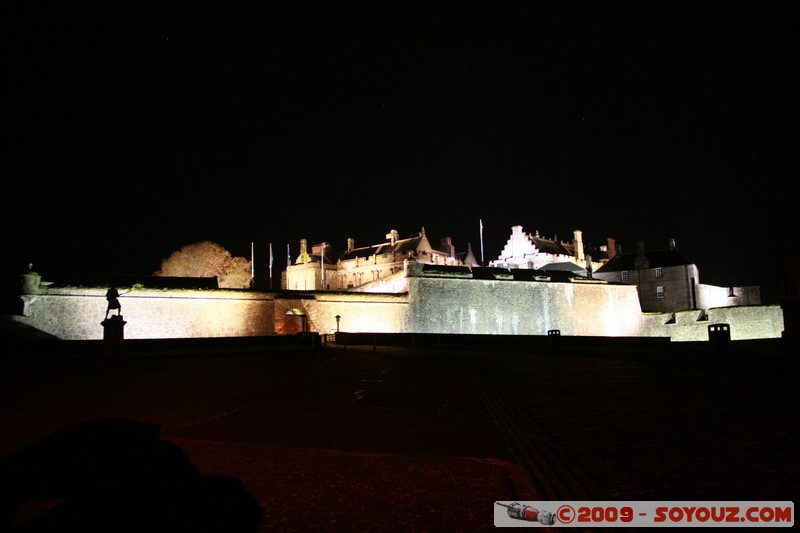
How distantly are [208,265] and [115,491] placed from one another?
54.4 meters

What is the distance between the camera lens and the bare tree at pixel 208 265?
53.6 m

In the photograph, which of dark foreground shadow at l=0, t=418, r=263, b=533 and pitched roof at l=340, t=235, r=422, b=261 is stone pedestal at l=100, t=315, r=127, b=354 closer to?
dark foreground shadow at l=0, t=418, r=263, b=533

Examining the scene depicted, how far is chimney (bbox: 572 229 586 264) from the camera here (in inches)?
3179

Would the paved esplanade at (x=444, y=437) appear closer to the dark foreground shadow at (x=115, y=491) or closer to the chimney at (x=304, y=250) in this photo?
the dark foreground shadow at (x=115, y=491)

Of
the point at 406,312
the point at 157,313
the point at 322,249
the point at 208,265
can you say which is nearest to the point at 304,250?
the point at 322,249

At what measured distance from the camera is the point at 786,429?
5.11m

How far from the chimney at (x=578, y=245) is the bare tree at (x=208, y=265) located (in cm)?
5209

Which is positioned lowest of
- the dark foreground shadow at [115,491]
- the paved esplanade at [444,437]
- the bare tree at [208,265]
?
the paved esplanade at [444,437]

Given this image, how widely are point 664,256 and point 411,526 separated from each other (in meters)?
56.5

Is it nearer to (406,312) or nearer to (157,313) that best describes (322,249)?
(406,312)

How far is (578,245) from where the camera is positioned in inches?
3228

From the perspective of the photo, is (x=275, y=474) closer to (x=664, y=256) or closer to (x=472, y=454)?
(x=472, y=454)

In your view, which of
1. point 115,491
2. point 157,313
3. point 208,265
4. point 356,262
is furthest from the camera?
point 356,262

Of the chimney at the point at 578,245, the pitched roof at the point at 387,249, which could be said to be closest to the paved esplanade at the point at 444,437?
the pitched roof at the point at 387,249
